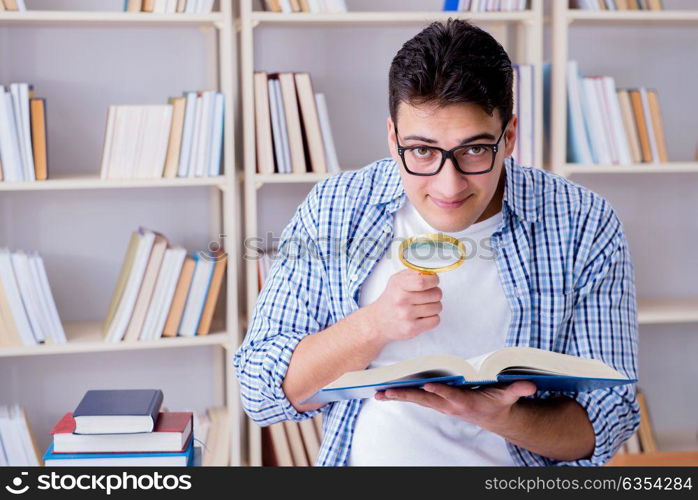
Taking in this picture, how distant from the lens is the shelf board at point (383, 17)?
231cm

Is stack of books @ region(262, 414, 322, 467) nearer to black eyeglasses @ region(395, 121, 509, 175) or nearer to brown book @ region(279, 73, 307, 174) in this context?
brown book @ region(279, 73, 307, 174)

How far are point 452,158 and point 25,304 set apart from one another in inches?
60.6

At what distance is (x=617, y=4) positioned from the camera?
2.46m

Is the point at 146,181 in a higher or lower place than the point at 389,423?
higher

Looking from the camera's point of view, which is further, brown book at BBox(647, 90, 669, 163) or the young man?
brown book at BBox(647, 90, 669, 163)

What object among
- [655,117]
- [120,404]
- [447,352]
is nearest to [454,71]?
[447,352]

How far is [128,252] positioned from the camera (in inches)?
95.4

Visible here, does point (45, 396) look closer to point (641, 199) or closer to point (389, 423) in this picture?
point (389, 423)

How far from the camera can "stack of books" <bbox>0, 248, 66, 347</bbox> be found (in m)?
2.28

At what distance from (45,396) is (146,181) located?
0.86m

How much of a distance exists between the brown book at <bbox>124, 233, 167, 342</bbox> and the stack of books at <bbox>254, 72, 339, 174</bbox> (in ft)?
1.24

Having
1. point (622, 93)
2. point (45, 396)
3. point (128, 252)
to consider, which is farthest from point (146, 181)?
point (622, 93)
